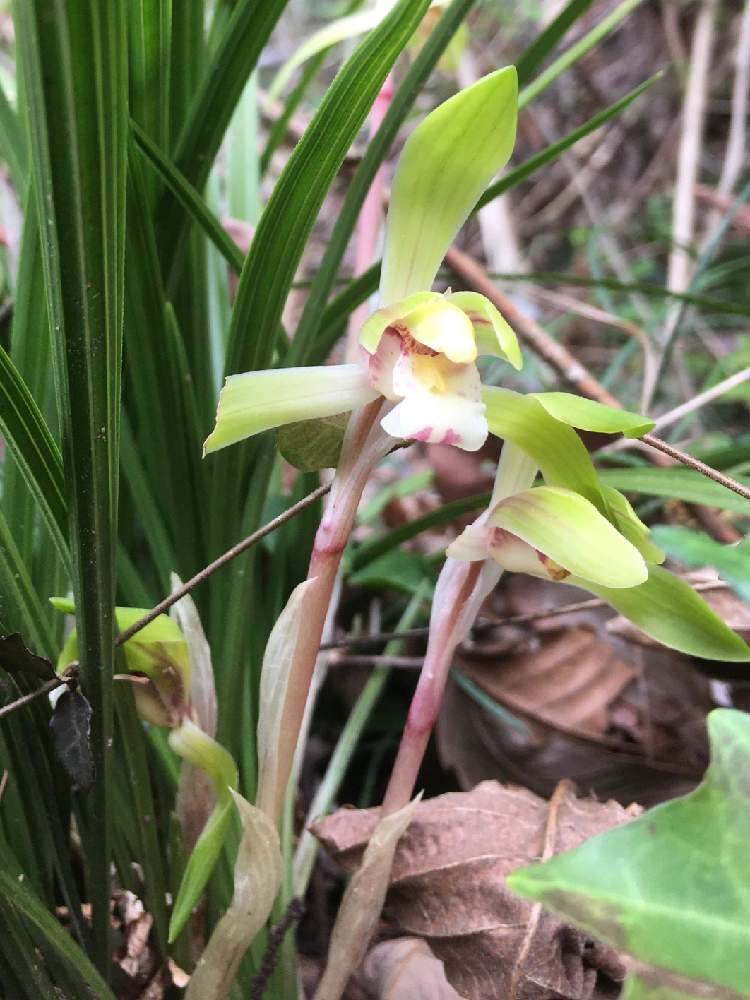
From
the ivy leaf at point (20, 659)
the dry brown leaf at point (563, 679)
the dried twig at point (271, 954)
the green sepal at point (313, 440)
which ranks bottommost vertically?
the dried twig at point (271, 954)

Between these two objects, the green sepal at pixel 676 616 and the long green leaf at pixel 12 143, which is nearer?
the green sepal at pixel 676 616

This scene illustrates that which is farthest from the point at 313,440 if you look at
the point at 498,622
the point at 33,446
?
the point at 498,622

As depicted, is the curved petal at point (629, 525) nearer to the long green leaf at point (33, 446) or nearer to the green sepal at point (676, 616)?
the green sepal at point (676, 616)

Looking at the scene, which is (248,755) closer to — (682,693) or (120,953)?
(120,953)

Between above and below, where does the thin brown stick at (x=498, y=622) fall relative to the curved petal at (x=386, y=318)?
below

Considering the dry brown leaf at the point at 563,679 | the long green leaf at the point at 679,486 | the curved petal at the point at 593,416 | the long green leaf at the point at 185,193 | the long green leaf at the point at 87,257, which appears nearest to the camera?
the long green leaf at the point at 87,257

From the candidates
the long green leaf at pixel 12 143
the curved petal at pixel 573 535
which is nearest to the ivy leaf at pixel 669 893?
the curved petal at pixel 573 535
